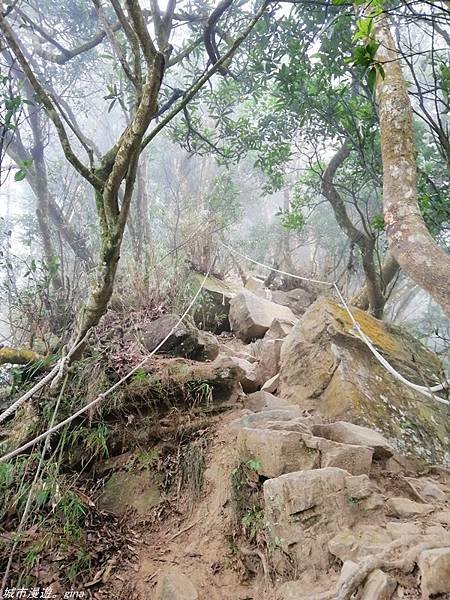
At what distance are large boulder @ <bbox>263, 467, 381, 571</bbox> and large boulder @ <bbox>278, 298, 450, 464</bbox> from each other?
3.01ft

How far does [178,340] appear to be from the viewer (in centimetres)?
349

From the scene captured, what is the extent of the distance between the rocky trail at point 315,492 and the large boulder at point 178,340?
Result: 0.02 m

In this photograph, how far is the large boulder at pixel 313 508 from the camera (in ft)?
5.76

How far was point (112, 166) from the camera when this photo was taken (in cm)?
233

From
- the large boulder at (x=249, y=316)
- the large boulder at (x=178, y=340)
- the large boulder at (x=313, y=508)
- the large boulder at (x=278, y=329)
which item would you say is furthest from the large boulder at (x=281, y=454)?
the large boulder at (x=249, y=316)

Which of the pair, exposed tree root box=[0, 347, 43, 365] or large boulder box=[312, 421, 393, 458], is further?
exposed tree root box=[0, 347, 43, 365]

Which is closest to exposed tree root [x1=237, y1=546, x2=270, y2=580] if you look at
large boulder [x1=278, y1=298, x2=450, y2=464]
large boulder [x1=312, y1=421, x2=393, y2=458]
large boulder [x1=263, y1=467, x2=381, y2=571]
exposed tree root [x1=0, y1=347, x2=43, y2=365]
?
large boulder [x1=263, y1=467, x2=381, y2=571]

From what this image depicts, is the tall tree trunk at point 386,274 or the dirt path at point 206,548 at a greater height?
the tall tree trunk at point 386,274

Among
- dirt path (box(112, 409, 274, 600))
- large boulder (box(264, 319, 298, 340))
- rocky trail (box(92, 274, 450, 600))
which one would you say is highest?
large boulder (box(264, 319, 298, 340))

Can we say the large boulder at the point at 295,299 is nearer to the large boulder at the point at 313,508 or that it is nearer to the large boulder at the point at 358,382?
the large boulder at the point at 358,382

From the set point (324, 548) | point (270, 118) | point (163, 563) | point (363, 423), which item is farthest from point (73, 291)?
point (270, 118)

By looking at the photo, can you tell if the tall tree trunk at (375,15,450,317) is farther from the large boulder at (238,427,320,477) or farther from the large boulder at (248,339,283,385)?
the large boulder at (248,339,283,385)

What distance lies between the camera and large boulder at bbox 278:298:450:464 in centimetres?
280

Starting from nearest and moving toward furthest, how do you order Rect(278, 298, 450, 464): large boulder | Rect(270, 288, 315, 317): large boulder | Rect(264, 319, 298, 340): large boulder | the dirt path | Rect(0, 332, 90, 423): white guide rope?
Rect(0, 332, 90, 423): white guide rope, the dirt path, Rect(278, 298, 450, 464): large boulder, Rect(264, 319, 298, 340): large boulder, Rect(270, 288, 315, 317): large boulder
